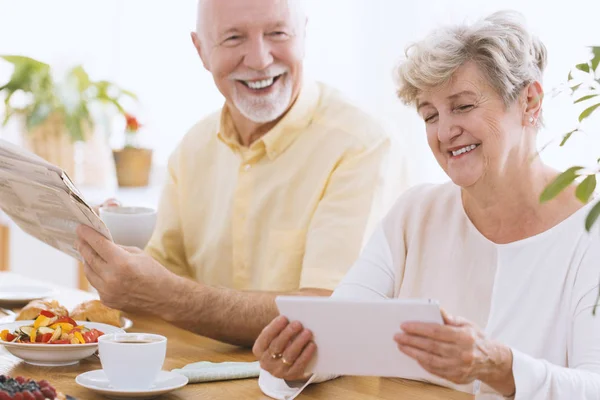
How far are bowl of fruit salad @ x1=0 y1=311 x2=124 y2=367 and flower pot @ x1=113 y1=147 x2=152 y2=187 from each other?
8.72ft

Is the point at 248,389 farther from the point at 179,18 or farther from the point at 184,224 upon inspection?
the point at 179,18

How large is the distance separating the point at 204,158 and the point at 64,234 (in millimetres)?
746

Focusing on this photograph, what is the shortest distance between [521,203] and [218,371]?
25.0 inches

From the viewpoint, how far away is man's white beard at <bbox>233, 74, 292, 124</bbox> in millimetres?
2270

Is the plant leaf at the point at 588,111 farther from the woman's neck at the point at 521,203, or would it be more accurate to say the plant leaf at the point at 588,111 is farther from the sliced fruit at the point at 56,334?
the sliced fruit at the point at 56,334

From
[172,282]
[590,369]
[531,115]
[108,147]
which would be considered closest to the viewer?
[590,369]

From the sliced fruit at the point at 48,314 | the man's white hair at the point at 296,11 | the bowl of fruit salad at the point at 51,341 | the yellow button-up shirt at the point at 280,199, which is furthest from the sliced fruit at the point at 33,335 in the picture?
the man's white hair at the point at 296,11

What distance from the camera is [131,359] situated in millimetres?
1438

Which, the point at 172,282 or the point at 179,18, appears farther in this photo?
the point at 179,18

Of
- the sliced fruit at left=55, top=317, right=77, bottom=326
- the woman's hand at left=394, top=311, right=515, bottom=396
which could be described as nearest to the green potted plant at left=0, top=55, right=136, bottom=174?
the sliced fruit at left=55, top=317, right=77, bottom=326

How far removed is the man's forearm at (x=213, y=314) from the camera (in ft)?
6.16

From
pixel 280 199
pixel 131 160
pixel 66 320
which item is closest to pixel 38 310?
pixel 66 320

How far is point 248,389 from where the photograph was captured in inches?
61.7

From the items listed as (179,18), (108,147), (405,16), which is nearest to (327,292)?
(405,16)
